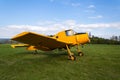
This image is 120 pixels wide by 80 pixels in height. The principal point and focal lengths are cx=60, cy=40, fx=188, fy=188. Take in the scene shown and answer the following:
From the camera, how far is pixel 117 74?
7207 mm

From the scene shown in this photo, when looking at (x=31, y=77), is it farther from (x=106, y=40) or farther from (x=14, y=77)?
(x=106, y=40)

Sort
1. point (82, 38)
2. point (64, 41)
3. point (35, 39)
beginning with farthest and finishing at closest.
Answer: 1. point (82, 38)
2. point (64, 41)
3. point (35, 39)

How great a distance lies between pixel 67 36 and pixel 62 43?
119 cm

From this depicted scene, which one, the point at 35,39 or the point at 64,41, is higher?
the point at 35,39

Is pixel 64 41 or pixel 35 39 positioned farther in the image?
A: pixel 64 41

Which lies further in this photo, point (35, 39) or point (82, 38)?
point (82, 38)

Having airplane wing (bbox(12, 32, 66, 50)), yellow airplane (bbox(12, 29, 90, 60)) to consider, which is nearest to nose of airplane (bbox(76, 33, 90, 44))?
yellow airplane (bbox(12, 29, 90, 60))

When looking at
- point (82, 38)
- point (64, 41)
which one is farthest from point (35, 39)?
point (82, 38)

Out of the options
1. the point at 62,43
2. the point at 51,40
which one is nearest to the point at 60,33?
the point at 62,43

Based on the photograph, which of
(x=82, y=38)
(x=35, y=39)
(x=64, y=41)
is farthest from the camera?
(x=82, y=38)

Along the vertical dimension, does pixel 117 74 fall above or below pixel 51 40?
below

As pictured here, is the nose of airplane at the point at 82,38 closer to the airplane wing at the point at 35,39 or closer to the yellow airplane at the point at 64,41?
the yellow airplane at the point at 64,41

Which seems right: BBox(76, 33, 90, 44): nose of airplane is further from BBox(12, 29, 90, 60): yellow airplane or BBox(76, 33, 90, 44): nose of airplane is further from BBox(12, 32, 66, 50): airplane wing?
BBox(12, 32, 66, 50): airplane wing

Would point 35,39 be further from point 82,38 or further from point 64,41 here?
point 82,38
